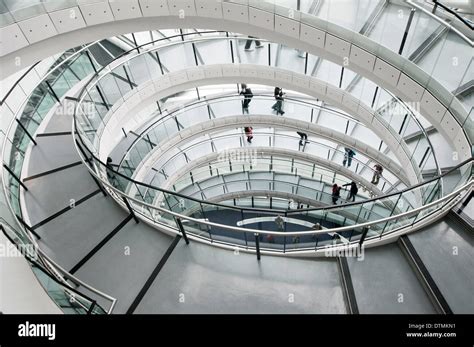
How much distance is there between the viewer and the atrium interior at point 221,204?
5.44 metres

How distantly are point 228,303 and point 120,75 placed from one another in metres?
8.21

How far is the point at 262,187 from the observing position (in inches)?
887

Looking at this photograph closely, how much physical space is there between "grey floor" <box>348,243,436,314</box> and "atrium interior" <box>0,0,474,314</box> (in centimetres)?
3

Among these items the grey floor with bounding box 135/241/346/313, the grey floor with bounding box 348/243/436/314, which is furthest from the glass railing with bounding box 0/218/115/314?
the grey floor with bounding box 348/243/436/314

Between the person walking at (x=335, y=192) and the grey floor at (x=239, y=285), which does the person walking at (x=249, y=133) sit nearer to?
the person walking at (x=335, y=192)

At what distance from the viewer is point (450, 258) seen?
554 centimetres

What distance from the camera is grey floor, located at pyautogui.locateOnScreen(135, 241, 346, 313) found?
5426mm

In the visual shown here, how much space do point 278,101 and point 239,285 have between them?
34.6 feet

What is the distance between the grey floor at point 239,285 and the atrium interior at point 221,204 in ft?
0.09

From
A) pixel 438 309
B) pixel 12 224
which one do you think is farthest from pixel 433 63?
pixel 12 224

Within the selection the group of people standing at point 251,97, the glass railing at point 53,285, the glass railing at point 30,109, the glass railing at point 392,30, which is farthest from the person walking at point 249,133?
the glass railing at point 53,285

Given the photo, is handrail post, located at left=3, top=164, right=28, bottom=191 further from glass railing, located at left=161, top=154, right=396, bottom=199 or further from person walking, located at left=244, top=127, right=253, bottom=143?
person walking, located at left=244, top=127, right=253, bottom=143

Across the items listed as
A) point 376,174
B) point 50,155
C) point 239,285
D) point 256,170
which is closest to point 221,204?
point 239,285
